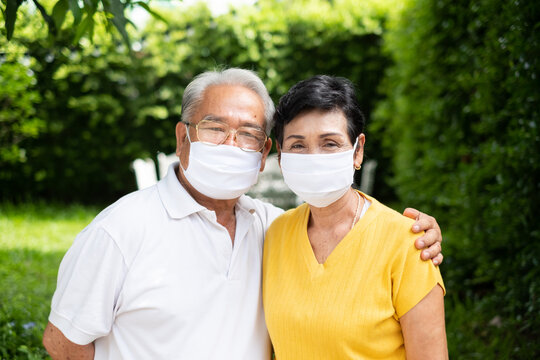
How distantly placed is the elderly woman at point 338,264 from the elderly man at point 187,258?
0.14 m

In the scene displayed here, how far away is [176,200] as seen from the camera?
84.6 inches

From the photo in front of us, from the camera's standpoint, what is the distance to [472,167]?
13.0ft

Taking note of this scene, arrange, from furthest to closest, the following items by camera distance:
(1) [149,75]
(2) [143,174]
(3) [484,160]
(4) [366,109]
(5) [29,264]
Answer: (4) [366,109]
(1) [149,75]
(2) [143,174]
(5) [29,264]
(3) [484,160]

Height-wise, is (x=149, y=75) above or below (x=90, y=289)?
above

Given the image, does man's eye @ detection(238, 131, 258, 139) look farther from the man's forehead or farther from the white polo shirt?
the white polo shirt

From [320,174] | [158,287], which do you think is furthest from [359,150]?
[158,287]

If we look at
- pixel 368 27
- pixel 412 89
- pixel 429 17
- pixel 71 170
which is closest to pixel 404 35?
pixel 412 89

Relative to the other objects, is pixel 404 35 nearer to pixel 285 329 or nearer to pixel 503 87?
pixel 503 87

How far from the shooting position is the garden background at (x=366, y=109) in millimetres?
3053

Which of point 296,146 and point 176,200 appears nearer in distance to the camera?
point 296,146

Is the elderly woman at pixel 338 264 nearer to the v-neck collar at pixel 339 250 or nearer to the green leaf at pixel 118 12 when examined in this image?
the v-neck collar at pixel 339 250

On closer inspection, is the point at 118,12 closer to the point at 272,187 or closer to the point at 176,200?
the point at 176,200

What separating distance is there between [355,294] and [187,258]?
2.27ft

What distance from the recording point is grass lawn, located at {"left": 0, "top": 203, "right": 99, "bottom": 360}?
9.53 ft
